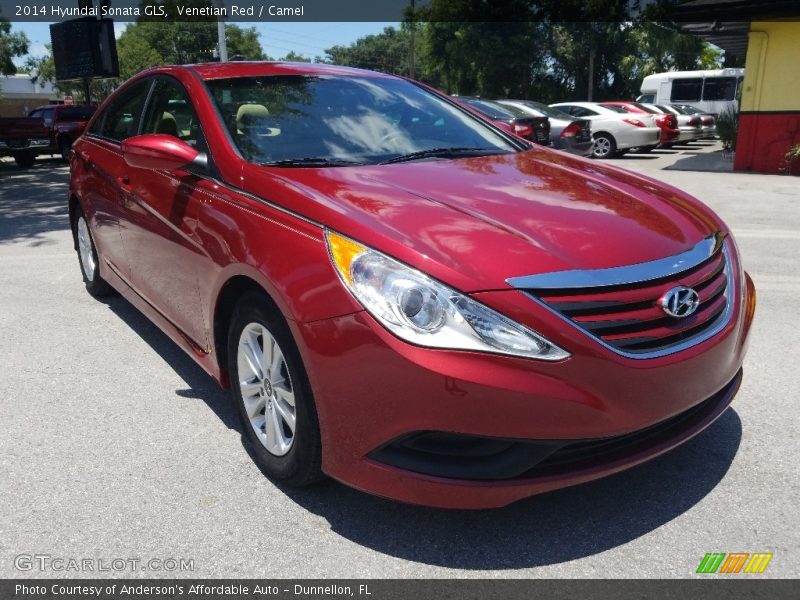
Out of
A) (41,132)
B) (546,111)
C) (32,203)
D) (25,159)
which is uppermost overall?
(546,111)

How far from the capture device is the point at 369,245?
2189 mm

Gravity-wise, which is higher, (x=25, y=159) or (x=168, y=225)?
(x=168, y=225)

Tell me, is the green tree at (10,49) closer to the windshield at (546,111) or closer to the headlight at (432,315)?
the windshield at (546,111)

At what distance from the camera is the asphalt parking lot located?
7.48ft

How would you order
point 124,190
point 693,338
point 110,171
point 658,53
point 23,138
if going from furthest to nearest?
1. point 658,53
2. point 23,138
3. point 110,171
4. point 124,190
5. point 693,338

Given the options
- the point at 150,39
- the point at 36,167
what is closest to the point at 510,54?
the point at 36,167

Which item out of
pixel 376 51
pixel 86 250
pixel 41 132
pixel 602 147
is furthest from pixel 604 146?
pixel 376 51

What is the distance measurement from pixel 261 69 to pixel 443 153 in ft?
3.67

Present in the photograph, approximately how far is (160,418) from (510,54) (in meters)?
41.2

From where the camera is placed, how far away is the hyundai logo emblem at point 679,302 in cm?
219

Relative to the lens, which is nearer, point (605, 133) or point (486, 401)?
point (486, 401)

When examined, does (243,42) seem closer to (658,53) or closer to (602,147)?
(658,53)

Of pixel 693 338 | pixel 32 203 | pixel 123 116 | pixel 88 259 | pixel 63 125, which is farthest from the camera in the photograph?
pixel 63 125

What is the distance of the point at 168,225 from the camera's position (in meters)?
3.24
